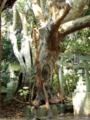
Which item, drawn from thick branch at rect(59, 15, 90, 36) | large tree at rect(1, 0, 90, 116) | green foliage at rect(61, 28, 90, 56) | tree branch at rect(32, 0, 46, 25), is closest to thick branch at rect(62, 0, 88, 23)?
large tree at rect(1, 0, 90, 116)

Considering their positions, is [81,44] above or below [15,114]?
above

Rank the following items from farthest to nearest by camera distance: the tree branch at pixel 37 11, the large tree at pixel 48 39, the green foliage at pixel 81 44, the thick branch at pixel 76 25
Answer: the green foliage at pixel 81 44 < the tree branch at pixel 37 11 < the thick branch at pixel 76 25 < the large tree at pixel 48 39

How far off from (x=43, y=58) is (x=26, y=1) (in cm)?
623

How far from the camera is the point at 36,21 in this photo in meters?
10.5

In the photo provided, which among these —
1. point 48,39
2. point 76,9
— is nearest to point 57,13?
point 48,39

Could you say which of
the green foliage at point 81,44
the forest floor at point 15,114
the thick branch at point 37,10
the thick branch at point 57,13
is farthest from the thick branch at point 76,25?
the forest floor at point 15,114

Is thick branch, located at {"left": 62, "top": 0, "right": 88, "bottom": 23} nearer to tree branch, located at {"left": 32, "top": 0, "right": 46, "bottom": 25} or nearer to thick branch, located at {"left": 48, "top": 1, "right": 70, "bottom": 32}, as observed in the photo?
tree branch, located at {"left": 32, "top": 0, "right": 46, "bottom": 25}

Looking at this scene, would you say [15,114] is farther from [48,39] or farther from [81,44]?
[81,44]

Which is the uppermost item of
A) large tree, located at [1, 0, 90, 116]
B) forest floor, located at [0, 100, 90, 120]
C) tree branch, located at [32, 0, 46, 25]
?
tree branch, located at [32, 0, 46, 25]

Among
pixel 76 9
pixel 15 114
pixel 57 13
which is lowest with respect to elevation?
pixel 15 114

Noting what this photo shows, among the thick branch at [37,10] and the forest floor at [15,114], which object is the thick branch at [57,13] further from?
the forest floor at [15,114]

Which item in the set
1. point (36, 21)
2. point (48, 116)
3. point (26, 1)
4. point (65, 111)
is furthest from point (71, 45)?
point (48, 116)

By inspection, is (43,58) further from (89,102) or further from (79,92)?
(89,102)

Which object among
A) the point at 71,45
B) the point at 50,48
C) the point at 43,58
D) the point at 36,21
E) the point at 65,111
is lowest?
the point at 65,111
